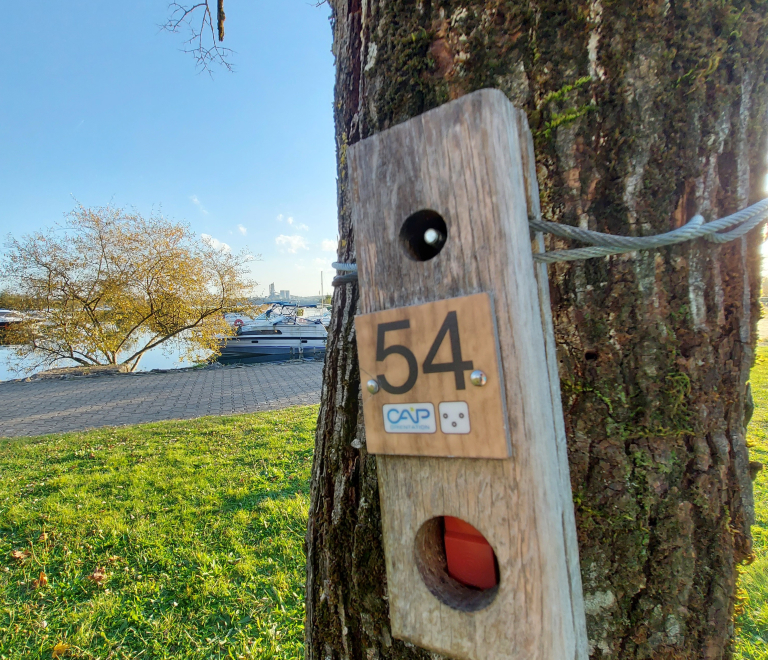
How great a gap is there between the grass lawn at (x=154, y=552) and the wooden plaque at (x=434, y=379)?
2.34 meters

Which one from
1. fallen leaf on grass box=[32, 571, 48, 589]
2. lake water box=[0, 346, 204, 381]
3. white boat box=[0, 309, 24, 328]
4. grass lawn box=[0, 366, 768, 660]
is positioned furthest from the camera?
lake water box=[0, 346, 204, 381]

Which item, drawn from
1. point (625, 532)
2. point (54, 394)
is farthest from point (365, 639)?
point (54, 394)

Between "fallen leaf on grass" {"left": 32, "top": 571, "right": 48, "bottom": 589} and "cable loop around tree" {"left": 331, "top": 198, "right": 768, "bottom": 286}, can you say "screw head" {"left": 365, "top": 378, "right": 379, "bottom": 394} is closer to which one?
"cable loop around tree" {"left": 331, "top": 198, "right": 768, "bottom": 286}

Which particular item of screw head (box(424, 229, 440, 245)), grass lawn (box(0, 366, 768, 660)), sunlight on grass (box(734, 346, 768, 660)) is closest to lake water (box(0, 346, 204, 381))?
grass lawn (box(0, 366, 768, 660))

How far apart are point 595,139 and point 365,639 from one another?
1367mm

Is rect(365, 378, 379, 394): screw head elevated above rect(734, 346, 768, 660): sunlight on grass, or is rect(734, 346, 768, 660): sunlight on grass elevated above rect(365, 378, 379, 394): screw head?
rect(365, 378, 379, 394): screw head

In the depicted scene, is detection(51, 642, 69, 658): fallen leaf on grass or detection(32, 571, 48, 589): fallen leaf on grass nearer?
detection(51, 642, 69, 658): fallen leaf on grass

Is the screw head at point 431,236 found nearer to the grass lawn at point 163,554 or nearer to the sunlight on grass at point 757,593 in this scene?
the sunlight on grass at point 757,593

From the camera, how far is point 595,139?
0.99 metres

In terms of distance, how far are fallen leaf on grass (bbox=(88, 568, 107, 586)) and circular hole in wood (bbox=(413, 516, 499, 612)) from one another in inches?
127

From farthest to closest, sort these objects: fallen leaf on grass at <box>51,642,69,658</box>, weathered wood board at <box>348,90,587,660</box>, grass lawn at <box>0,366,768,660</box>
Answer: grass lawn at <box>0,366,768,660</box> → fallen leaf on grass at <box>51,642,69,658</box> → weathered wood board at <box>348,90,587,660</box>

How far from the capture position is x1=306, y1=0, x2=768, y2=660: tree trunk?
38.8 inches

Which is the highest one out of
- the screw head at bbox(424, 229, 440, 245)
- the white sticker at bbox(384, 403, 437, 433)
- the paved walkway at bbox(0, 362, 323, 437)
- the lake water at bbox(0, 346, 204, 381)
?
the lake water at bbox(0, 346, 204, 381)

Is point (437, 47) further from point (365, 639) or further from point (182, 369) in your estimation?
point (182, 369)
